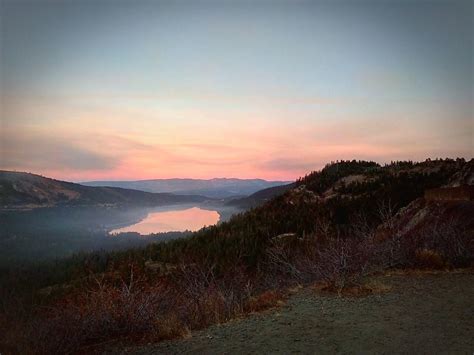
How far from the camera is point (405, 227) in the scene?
17922 mm

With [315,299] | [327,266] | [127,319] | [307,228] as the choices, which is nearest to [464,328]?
[315,299]

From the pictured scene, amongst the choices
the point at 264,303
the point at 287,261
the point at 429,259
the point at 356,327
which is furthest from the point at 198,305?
the point at 429,259

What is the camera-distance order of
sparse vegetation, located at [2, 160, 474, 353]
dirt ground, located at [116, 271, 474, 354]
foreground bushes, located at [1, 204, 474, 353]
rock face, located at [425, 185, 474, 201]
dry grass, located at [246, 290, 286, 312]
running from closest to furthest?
dirt ground, located at [116, 271, 474, 354]
foreground bushes, located at [1, 204, 474, 353]
sparse vegetation, located at [2, 160, 474, 353]
dry grass, located at [246, 290, 286, 312]
rock face, located at [425, 185, 474, 201]

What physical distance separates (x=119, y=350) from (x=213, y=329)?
1898 millimetres

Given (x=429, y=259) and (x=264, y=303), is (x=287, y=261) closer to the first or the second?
(x=429, y=259)

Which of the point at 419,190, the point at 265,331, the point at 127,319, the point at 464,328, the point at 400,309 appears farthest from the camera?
the point at 419,190

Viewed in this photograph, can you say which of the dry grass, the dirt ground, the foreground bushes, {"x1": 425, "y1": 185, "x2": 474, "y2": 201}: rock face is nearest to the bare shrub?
the foreground bushes

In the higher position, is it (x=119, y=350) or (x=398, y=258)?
(x=398, y=258)

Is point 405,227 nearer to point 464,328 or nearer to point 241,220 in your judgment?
point 464,328

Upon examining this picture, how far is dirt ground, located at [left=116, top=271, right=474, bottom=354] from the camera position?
6543 millimetres

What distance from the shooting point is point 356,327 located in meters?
7.33

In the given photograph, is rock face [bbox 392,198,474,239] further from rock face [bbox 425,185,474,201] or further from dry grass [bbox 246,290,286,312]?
dry grass [bbox 246,290,286,312]

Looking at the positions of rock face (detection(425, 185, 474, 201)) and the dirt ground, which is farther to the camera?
rock face (detection(425, 185, 474, 201))

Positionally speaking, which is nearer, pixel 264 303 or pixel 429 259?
pixel 264 303
